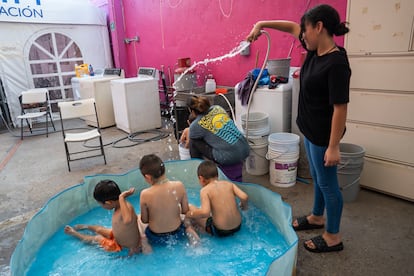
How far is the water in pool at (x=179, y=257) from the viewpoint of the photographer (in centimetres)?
178

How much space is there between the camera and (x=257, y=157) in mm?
2961

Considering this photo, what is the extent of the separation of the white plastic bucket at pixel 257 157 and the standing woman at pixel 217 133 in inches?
14.3

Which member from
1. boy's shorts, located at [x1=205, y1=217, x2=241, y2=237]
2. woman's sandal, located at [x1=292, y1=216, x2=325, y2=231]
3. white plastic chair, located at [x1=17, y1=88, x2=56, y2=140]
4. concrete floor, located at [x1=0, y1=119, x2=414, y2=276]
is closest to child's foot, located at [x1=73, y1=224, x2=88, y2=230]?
concrete floor, located at [x1=0, y1=119, x2=414, y2=276]

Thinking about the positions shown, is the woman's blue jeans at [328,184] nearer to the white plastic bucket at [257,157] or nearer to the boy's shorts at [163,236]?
the boy's shorts at [163,236]

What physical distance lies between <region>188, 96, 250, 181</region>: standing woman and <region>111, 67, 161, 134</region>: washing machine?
2.46 meters

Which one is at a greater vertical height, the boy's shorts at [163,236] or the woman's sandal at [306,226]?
the boy's shorts at [163,236]

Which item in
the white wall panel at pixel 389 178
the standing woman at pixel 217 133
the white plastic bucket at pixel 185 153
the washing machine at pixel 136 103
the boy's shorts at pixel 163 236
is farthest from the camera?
the washing machine at pixel 136 103

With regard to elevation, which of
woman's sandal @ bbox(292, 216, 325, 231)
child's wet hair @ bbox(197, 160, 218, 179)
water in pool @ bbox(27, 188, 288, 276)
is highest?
child's wet hair @ bbox(197, 160, 218, 179)

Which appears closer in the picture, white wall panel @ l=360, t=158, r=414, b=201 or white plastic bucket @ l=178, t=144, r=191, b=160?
white wall panel @ l=360, t=158, r=414, b=201

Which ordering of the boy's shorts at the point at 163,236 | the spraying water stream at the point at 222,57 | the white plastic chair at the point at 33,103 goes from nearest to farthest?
1. the boy's shorts at the point at 163,236
2. the spraying water stream at the point at 222,57
3. the white plastic chair at the point at 33,103

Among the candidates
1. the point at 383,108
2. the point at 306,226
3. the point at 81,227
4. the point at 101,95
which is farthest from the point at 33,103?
the point at 383,108

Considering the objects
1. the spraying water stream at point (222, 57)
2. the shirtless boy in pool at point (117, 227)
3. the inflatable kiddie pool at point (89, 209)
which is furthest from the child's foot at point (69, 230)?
the spraying water stream at point (222, 57)

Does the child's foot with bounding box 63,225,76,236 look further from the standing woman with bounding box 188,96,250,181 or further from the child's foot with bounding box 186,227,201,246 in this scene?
the standing woman with bounding box 188,96,250,181

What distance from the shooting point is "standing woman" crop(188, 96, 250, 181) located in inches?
96.4
